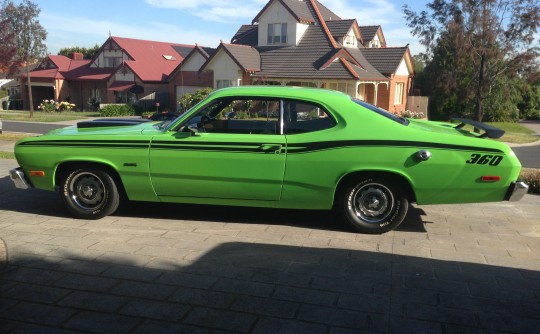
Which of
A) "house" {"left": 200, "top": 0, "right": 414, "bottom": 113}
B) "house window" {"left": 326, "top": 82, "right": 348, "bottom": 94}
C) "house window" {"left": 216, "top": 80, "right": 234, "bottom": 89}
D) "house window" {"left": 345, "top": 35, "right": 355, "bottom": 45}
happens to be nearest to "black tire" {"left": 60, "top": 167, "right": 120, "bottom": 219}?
"house" {"left": 200, "top": 0, "right": 414, "bottom": 113}

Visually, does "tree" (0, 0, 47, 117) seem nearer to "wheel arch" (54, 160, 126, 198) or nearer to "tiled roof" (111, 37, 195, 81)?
"tiled roof" (111, 37, 195, 81)

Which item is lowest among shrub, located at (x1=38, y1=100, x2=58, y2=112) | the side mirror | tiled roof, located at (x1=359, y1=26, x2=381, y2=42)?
shrub, located at (x1=38, y1=100, x2=58, y2=112)

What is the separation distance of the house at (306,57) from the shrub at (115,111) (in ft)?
20.6

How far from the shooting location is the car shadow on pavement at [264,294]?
347 centimetres

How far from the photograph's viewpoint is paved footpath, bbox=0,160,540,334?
353 centimetres

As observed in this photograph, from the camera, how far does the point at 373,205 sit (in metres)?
5.52

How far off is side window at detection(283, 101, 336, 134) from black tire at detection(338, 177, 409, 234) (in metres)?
0.72

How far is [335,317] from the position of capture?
141 inches

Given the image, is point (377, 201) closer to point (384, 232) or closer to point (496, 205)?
point (384, 232)

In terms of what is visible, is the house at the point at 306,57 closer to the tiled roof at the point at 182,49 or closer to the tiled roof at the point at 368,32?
the tiled roof at the point at 368,32

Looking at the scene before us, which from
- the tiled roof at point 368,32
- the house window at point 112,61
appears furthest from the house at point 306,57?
the house window at point 112,61

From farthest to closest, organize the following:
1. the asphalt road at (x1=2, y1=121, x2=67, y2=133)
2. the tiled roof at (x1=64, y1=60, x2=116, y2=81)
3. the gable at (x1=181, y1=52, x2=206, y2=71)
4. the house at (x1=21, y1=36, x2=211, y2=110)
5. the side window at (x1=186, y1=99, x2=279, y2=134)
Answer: the tiled roof at (x1=64, y1=60, x2=116, y2=81) → the house at (x1=21, y1=36, x2=211, y2=110) → the gable at (x1=181, y1=52, x2=206, y2=71) → the asphalt road at (x1=2, y1=121, x2=67, y2=133) → the side window at (x1=186, y1=99, x2=279, y2=134)

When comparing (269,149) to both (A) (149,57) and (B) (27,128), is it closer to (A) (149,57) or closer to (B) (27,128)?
(B) (27,128)

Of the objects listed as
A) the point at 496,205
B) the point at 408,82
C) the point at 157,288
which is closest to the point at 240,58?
the point at 408,82
